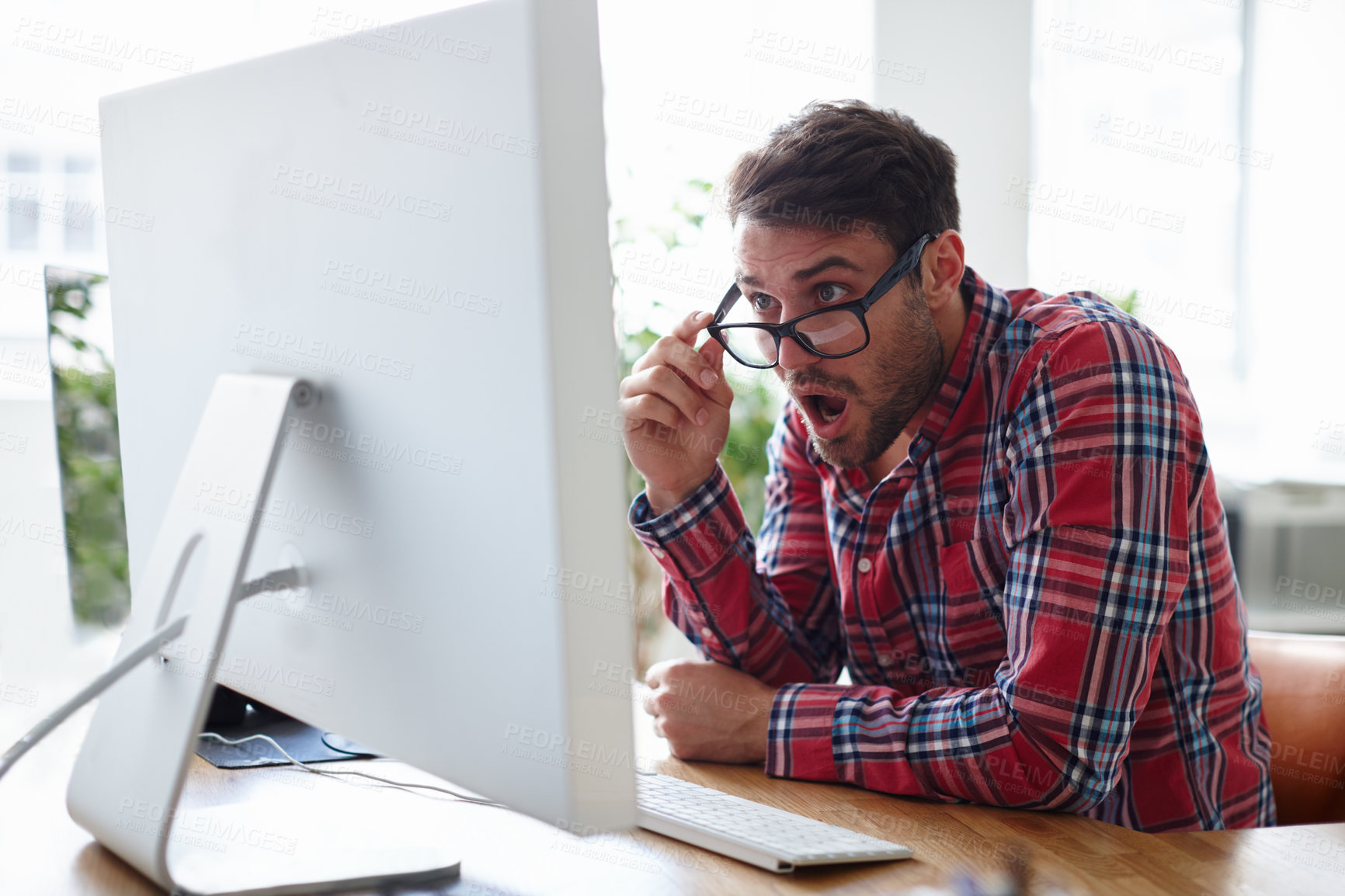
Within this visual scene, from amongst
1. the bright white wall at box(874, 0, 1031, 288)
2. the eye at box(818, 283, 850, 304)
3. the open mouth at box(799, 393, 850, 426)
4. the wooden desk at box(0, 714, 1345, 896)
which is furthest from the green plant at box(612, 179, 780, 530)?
the wooden desk at box(0, 714, 1345, 896)

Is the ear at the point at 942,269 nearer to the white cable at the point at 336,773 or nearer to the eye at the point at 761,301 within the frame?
the eye at the point at 761,301

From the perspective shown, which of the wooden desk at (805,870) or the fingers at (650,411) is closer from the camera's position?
the wooden desk at (805,870)

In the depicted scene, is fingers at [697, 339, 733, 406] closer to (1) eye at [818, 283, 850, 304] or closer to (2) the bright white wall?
(1) eye at [818, 283, 850, 304]

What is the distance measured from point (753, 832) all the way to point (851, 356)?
59cm

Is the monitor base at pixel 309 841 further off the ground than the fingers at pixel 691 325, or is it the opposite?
the fingers at pixel 691 325

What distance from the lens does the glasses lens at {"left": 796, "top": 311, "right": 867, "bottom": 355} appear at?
121 cm

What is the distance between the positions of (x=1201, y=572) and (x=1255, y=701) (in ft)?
0.62

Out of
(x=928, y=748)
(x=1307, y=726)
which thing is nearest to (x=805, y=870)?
(x=928, y=748)

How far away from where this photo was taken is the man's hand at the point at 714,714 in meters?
1.08

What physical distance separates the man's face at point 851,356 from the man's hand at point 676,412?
3.3 inches

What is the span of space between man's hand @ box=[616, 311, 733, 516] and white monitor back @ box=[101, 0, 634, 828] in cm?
54

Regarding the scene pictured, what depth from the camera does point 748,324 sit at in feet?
3.94

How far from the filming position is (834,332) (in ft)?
4.02

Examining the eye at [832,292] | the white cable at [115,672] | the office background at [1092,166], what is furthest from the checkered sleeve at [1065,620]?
the office background at [1092,166]
